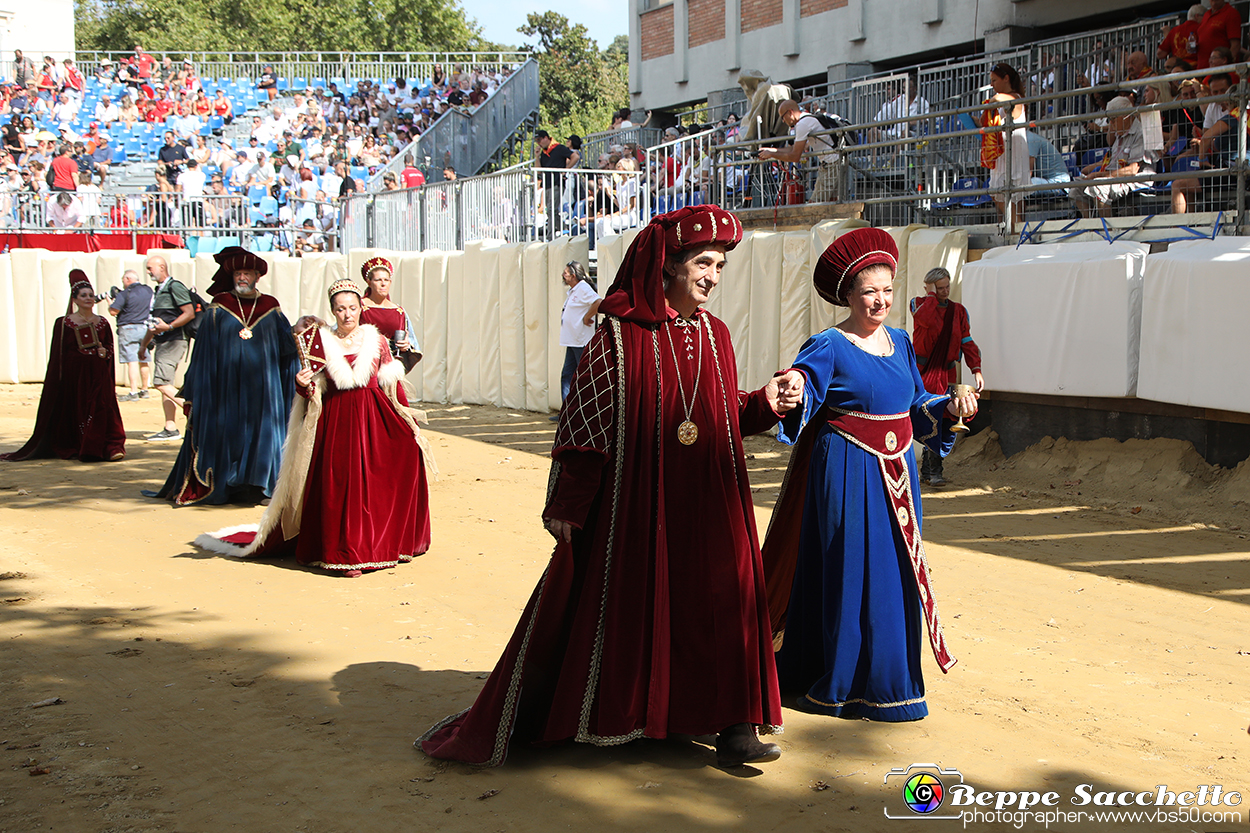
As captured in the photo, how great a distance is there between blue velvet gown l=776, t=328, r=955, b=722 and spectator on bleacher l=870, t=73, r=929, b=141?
394 inches

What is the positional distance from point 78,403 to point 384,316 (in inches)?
214

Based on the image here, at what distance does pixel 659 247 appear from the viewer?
13.5 ft

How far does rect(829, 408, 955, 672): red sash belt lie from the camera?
15.2 ft

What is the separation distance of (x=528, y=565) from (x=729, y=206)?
868 cm

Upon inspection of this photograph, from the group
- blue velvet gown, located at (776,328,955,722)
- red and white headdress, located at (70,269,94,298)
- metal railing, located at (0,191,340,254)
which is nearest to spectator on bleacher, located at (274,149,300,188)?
metal railing, located at (0,191,340,254)

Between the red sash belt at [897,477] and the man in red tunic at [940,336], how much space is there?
5296 millimetres

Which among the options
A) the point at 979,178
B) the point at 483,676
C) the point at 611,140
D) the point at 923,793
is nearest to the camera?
the point at 923,793

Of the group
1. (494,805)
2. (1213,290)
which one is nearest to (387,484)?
(494,805)

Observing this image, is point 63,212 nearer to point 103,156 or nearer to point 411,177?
point 103,156

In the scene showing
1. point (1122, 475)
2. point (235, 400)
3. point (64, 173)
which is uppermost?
point (64, 173)

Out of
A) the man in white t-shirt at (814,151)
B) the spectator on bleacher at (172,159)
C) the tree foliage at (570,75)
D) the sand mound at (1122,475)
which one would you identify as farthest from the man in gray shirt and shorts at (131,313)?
the tree foliage at (570,75)

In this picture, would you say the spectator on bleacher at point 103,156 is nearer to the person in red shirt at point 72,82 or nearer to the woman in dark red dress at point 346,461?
the person in red shirt at point 72,82

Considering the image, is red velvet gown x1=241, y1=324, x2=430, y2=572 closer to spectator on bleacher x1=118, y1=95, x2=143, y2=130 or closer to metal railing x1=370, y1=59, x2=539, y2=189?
metal railing x1=370, y1=59, x2=539, y2=189

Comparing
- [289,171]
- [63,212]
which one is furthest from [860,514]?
[289,171]
